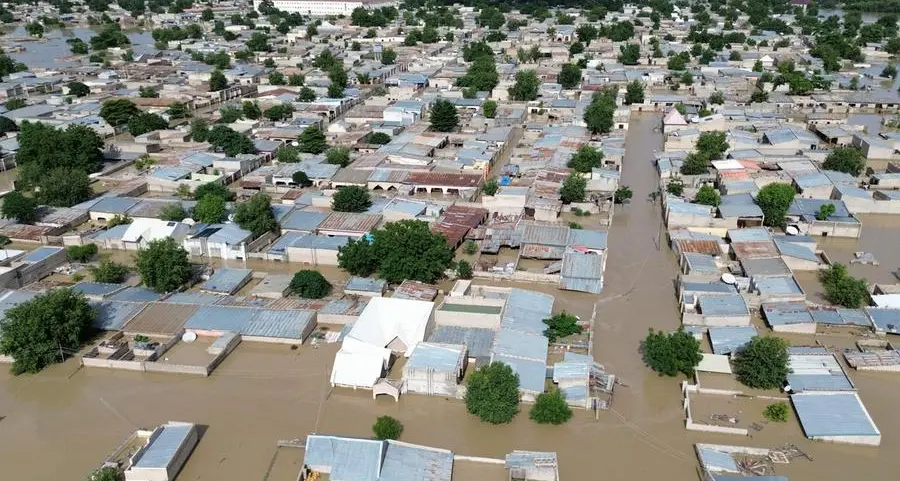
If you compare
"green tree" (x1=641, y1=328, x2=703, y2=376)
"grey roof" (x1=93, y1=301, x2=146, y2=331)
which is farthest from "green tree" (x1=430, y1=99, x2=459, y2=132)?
"green tree" (x1=641, y1=328, x2=703, y2=376)

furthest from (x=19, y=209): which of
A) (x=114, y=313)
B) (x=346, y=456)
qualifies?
(x=346, y=456)

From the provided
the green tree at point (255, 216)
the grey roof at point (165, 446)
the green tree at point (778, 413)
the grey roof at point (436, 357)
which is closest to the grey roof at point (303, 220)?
the green tree at point (255, 216)

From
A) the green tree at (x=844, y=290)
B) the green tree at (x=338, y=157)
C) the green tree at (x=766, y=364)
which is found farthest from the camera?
the green tree at (x=338, y=157)

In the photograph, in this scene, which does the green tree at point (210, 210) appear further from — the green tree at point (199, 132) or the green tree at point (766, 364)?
the green tree at point (766, 364)

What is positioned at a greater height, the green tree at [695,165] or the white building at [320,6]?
the white building at [320,6]

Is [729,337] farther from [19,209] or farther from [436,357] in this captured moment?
[19,209]

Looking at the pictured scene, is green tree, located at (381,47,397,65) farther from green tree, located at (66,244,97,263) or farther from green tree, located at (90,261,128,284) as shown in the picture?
green tree, located at (90,261,128,284)
